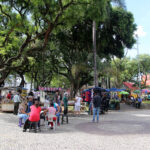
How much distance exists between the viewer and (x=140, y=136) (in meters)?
7.32

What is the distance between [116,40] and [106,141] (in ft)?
66.9

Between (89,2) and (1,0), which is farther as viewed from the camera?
(89,2)

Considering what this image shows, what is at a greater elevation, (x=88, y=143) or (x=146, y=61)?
(x=146, y=61)

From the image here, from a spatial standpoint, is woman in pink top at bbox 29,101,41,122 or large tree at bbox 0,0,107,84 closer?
woman in pink top at bbox 29,101,41,122

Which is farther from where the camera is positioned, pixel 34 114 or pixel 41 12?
pixel 41 12

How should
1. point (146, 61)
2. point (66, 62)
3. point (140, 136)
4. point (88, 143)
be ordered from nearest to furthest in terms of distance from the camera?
point (88, 143) < point (140, 136) < point (66, 62) < point (146, 61)

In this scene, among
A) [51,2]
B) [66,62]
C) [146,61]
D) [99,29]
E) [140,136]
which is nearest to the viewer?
[140,136]

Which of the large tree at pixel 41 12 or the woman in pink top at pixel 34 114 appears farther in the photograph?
the large tree at pixel 41 12

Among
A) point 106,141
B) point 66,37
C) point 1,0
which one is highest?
point 66,37

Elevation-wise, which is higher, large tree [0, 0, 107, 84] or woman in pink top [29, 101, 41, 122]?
large tree [0, 0, 107, 84]

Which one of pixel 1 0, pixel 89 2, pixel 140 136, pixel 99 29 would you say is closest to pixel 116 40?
pixel 99 29

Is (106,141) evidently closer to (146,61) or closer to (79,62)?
(79,62)

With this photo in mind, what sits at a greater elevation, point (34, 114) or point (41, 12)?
point (41, 12)

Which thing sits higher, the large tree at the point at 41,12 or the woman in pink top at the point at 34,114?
the large tree at the point at 41,12
